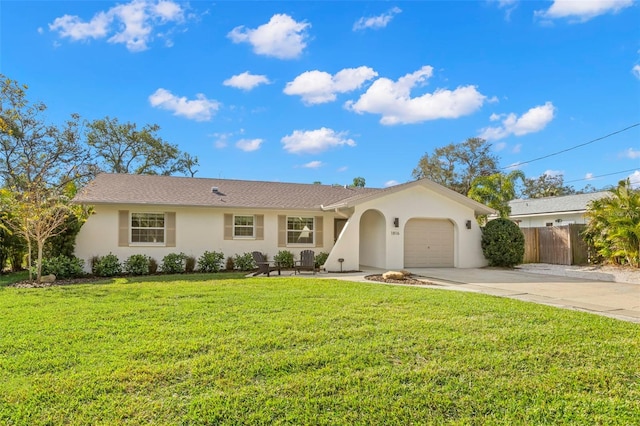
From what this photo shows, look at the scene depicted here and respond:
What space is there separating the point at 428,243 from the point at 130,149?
27.9 m

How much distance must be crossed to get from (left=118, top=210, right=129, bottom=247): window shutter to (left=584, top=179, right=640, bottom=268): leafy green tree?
18862 mm

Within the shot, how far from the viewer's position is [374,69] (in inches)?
678

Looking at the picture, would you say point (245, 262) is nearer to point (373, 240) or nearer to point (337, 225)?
point (337, 225)

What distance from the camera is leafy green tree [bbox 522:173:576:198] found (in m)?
46.7

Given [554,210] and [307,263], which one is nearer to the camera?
[307,263]

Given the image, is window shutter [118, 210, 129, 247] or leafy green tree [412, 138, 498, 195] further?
leafy green tree [412, 138, 498, 195]

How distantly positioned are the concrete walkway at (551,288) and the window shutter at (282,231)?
3118 millimetres

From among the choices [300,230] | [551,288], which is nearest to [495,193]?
[300,230]

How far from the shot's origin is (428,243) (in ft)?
54.0

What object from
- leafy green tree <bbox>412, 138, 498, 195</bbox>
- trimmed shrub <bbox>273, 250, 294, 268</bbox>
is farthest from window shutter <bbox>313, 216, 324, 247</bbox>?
leafy green tree <bbox>412, 138, 498, 195</bbox>

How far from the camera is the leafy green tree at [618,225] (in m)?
14.5

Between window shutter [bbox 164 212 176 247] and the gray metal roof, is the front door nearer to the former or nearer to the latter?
window shutter [bbox 164 212 176 247]

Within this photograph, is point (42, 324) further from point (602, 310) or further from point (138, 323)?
point (602, 310)

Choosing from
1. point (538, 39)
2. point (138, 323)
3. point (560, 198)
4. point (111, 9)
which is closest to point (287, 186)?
point (111, 9)
